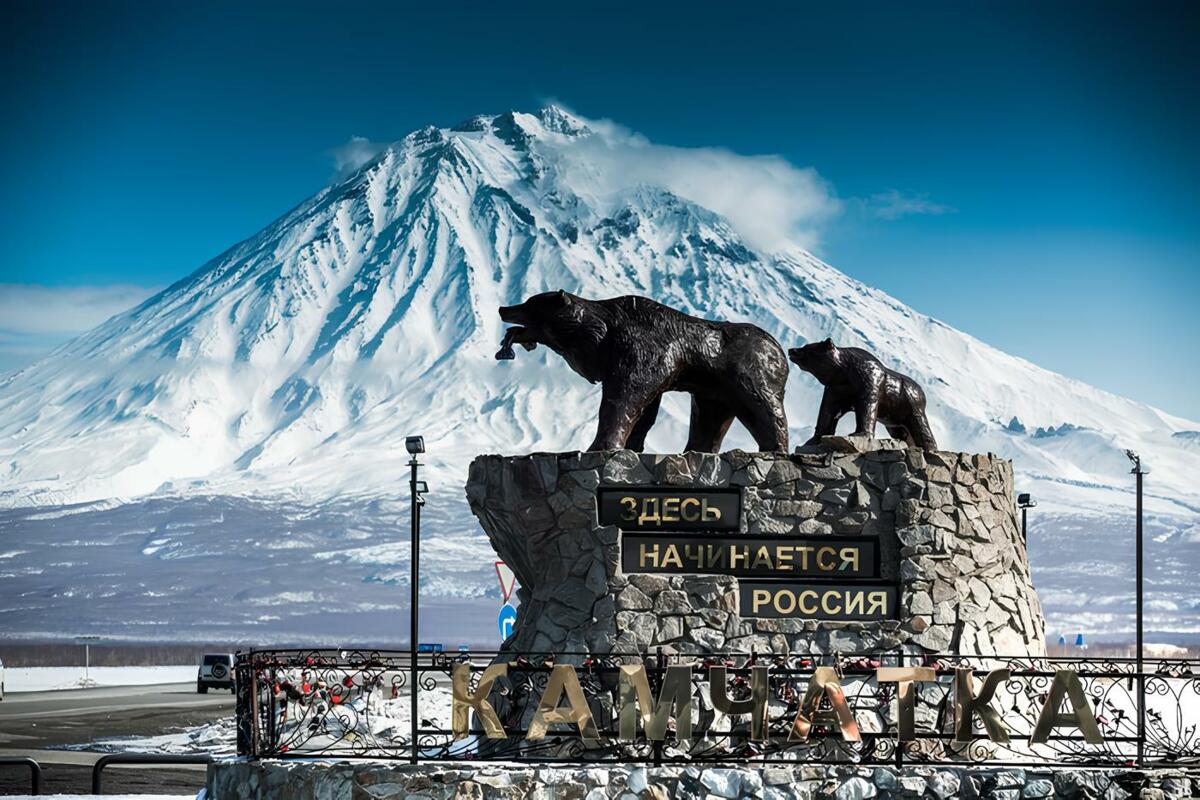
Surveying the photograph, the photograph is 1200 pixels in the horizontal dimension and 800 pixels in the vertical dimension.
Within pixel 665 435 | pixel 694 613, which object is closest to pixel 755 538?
pixel 694 613

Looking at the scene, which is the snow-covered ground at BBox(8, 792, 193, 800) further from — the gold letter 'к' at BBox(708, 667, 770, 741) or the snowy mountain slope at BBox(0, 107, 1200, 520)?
the snowy mountain slope at BBox(0, 107, 1200, 520)

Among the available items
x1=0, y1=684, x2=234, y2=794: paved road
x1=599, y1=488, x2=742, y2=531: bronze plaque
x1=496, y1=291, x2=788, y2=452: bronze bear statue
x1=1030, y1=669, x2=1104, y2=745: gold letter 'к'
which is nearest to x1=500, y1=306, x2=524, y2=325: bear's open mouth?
x1=496, y1=291, x2=788, y2=452: bronze bear statue

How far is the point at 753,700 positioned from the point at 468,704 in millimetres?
2351

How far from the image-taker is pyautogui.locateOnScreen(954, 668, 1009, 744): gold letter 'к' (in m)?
15.0

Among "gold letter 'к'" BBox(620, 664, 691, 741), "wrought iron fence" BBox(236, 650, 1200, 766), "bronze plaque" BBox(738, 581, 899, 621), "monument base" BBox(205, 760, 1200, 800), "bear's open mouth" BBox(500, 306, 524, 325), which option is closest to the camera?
"monument base" BBox(205, 760, 1200, 800)

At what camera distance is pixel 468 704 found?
15.1 m

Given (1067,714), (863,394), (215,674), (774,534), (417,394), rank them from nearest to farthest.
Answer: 1. (1067,714)
2. (774,534)
3. (863,394)
4. (215,674)
5. (417,394)

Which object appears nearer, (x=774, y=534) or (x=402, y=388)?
(x=774, y=534)

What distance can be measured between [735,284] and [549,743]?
599 feet

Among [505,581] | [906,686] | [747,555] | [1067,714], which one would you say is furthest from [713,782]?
[505,581]

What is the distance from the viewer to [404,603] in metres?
126

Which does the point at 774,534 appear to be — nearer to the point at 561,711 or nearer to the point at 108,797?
the point at 561,711

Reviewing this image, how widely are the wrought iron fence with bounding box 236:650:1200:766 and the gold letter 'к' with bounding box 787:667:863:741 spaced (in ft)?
0.55

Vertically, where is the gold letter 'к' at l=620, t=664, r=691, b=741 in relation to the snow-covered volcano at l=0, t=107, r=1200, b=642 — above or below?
below
